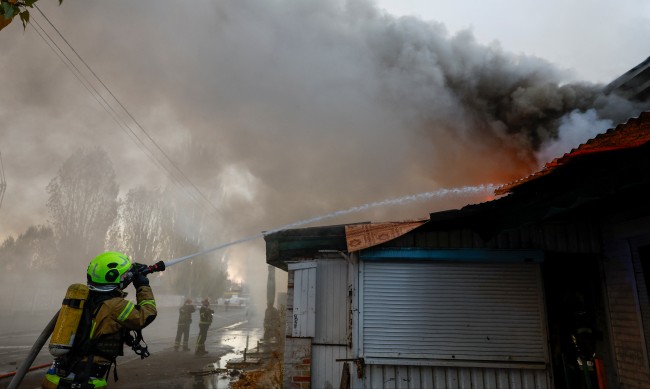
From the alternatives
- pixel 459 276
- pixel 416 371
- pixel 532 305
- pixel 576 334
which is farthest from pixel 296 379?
pixel 576 334

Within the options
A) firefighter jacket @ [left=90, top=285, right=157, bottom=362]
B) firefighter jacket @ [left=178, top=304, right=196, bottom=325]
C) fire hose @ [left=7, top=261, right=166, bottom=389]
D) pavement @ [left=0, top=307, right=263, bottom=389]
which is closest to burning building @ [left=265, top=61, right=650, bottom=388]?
fire hose @ [left=7, top=261, right=166, bottom=389]

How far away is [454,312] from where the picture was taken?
4.86 metres

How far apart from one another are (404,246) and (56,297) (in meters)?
45.6

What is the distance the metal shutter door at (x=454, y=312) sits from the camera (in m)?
4.72

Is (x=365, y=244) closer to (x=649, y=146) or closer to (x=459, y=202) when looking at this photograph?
(x=649, y=146)

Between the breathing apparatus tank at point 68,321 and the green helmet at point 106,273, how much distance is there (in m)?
0.10

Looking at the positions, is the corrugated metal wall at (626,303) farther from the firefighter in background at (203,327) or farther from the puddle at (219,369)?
the firefighter in background at (203,327)

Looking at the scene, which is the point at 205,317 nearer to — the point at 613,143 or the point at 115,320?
the point at 115,320

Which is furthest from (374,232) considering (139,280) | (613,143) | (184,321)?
(184,321)

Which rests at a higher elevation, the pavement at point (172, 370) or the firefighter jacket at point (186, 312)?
the firefighter jacket at point (186, 312)

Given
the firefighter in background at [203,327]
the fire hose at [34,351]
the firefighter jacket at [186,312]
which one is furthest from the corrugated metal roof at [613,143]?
the firefighter jacket at [186,312]

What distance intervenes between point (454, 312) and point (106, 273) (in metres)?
4.05

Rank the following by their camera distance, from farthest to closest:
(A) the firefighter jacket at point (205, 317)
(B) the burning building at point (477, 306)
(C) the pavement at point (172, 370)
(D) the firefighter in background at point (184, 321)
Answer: (D) the firefighter in background at point (184, 321) < (A) the firefighter jacket at point (205, 317) < (C) the pavement at point (172, 370) < (B) the burning building at point (477, 306)

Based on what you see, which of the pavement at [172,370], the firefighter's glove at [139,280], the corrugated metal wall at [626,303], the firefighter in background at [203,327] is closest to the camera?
the firefighter's glove at [139,280]
